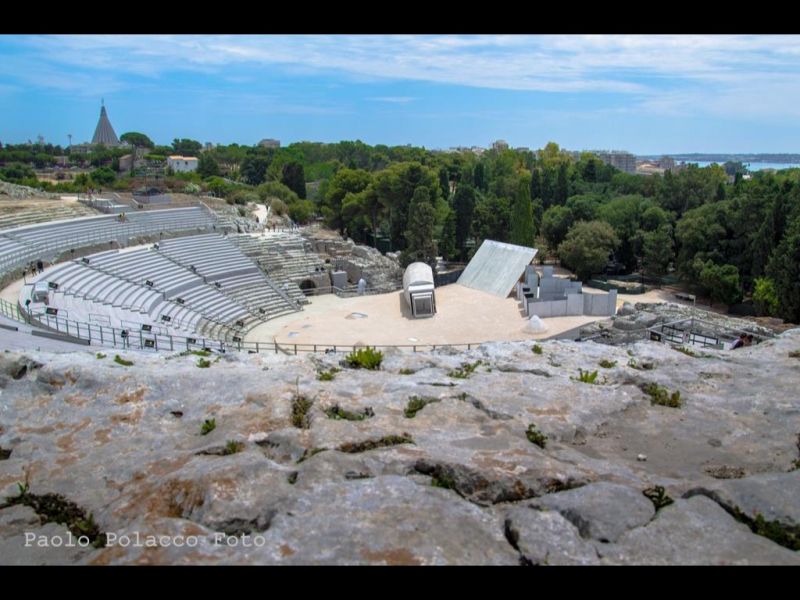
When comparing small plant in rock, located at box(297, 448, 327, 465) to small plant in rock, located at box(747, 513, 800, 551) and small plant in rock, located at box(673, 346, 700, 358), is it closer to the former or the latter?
small plant in rock, located at box(747, 513, 800, 551)

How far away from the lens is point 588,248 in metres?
37.6

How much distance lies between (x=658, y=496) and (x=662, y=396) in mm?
3925

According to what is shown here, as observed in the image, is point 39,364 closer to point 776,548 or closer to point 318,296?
point 776,548

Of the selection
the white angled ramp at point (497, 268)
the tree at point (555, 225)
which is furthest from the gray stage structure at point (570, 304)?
the tree at point (555, 225)

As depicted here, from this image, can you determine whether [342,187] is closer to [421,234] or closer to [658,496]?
[421,234]

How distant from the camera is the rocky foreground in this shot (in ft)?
16.0

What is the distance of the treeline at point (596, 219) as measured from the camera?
31.3 meters

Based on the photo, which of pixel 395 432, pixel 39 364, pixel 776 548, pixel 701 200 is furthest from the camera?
pixel 701 200

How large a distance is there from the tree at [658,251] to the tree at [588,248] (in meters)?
1.93

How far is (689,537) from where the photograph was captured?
500 cm

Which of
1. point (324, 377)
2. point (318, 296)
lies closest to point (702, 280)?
point (318, 296)

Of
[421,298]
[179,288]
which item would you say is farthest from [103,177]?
[421,298]

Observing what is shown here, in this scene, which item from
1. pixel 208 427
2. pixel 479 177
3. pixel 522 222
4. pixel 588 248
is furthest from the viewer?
pixel 479 177

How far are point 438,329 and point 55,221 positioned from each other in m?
19.5
